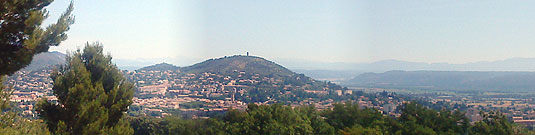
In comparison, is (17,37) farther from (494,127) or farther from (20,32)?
(494,127)

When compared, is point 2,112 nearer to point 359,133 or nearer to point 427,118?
point 359,133

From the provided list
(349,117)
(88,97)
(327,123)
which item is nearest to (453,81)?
(349,117)

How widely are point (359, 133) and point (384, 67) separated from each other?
122962mm

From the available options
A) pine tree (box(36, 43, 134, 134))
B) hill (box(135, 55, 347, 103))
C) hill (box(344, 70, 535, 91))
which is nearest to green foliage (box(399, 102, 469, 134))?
pine tree (box(36, 43, 134, 134))

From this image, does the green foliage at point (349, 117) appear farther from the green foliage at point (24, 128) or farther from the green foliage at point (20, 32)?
the green foliage at point (20, 32)

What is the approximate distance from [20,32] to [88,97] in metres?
2.11

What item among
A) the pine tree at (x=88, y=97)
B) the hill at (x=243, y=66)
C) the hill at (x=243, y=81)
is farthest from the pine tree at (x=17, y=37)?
the hill at (x=243, y=66)

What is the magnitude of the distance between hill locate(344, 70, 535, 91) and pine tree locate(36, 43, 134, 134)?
197 feet

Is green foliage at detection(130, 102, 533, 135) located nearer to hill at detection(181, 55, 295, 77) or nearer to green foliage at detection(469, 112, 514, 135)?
green foliage at detection(469, 112, 514, 135)

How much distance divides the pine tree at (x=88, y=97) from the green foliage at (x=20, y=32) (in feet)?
4.30

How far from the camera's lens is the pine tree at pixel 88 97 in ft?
24.4

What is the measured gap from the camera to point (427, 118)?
16.0m

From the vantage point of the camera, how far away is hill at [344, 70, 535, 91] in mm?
62797

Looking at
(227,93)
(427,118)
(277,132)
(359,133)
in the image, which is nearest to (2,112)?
(277,132)
